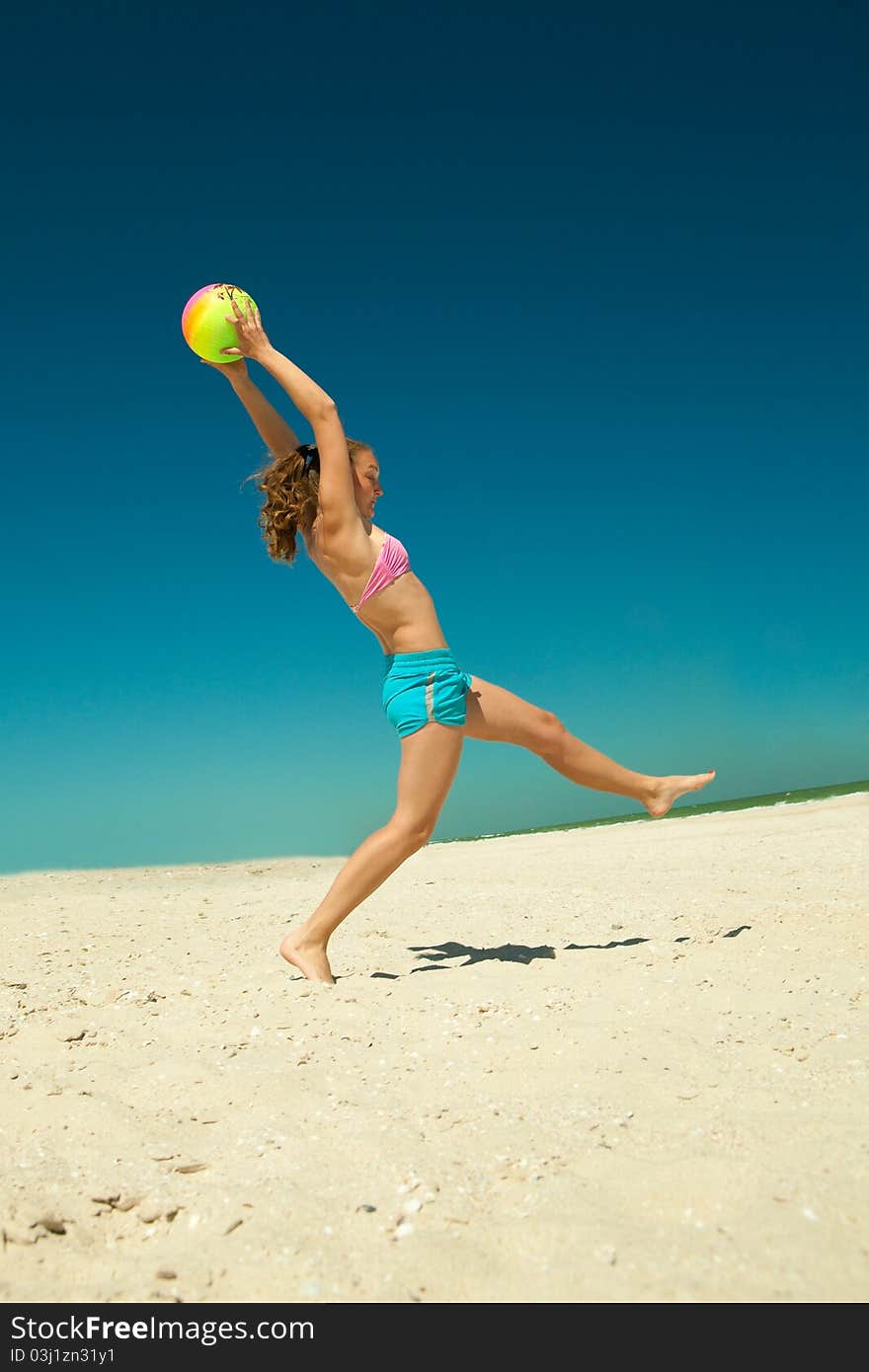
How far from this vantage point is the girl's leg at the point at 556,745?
468cm

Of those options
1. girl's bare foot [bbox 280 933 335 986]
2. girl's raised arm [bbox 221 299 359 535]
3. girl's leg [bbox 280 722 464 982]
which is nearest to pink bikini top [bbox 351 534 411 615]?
girl's raised arm [bbox 221 299 359 535]

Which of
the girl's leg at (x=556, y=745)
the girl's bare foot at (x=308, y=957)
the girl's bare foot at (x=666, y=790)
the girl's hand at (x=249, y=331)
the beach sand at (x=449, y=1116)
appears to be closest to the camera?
the beach sand at (x=449, y=1116)

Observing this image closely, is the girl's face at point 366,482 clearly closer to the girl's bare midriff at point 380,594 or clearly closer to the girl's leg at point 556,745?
the girl's bare midriff at point 380,594

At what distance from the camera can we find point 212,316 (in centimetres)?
432

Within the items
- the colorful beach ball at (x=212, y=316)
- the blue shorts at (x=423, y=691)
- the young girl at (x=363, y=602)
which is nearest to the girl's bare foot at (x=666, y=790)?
the young girl at (x=363, y=602)

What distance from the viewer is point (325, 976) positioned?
4.15m

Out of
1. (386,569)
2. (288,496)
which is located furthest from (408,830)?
(288,496)

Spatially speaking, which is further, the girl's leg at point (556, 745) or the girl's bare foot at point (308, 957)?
the girl's leg at point (556, 745)

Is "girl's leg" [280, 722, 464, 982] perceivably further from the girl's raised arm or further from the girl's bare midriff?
the girl's raised arm

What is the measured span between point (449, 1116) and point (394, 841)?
5.37ft

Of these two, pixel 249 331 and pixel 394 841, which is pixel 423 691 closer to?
pixel 394 841

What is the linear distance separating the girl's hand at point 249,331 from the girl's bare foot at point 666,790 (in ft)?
9.68
